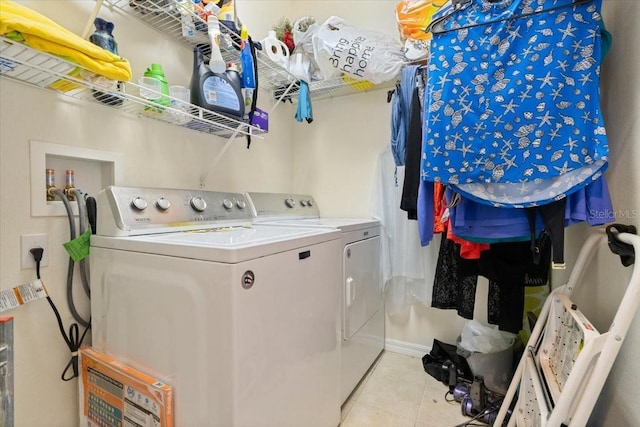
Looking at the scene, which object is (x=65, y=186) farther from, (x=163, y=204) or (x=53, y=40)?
(x=53, y=40)

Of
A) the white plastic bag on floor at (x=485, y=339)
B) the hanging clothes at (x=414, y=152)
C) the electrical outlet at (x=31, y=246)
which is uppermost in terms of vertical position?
the hanging clothes at (x=414, y=152)

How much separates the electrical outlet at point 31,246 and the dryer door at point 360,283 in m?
1.23

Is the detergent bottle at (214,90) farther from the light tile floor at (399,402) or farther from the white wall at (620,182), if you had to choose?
the light tile floor at (399,402)

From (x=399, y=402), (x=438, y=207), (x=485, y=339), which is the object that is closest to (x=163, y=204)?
(x=438, y=207)

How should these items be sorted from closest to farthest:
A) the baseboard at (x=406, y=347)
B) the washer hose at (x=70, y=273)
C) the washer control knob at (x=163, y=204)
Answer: the washer hose at (x=70, y=273) < the washer control knob at (x=163, y=204) < the baseboard at (x=406, y=347)

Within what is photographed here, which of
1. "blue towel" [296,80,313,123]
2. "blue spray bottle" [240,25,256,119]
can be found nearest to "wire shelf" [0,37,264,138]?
"blue spray bottle" [240,25,256,119]

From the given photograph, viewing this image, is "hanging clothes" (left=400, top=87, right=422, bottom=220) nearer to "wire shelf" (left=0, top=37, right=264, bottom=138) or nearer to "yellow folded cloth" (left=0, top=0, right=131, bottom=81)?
"wire shelf" (left=0, top=37, right=264, bottom=138)

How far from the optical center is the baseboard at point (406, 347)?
2.13 m

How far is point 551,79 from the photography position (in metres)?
0.92

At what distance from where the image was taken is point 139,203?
3.70 ft

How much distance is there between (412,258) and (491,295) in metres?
0.55

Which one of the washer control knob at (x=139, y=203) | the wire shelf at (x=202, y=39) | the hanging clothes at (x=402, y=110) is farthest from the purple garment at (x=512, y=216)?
the wire shelf at (x=202, y=39)

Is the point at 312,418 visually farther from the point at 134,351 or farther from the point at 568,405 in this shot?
the point at 568,405

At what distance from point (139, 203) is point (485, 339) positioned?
2.01m
